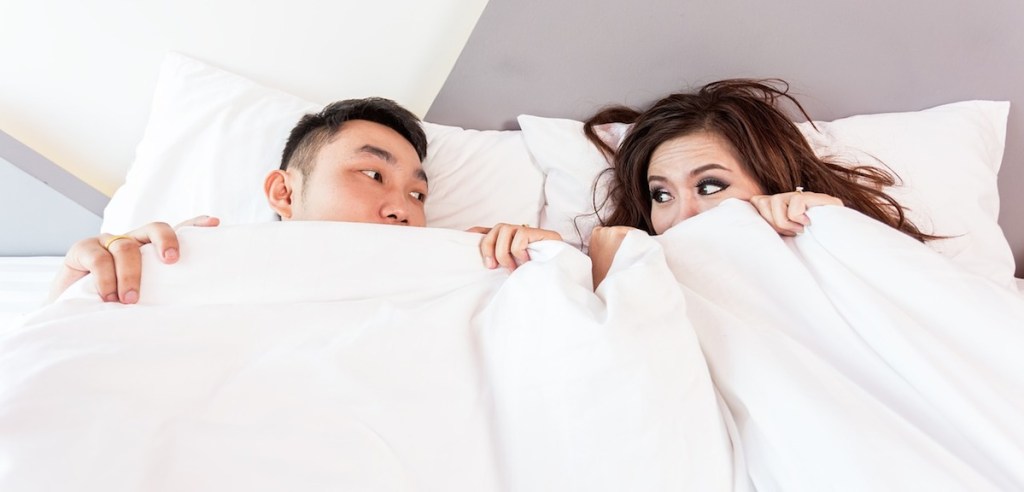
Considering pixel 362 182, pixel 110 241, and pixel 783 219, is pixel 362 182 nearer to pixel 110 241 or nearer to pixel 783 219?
pixel 110 241

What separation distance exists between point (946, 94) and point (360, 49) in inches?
54.3

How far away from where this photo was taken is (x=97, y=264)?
77 centimetres

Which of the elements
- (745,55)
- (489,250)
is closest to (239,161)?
(489,250)

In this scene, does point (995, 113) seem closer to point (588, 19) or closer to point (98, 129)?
point (588, 19)

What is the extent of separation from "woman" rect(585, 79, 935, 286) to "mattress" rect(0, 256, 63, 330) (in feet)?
3.78

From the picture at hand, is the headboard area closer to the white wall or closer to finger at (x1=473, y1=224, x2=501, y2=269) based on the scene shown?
the white wall

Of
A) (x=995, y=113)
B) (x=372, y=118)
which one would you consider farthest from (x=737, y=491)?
(x=995, y=113)

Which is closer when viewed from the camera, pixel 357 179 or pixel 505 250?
pixel 505 250

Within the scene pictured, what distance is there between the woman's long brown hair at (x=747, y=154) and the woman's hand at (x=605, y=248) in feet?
1.00

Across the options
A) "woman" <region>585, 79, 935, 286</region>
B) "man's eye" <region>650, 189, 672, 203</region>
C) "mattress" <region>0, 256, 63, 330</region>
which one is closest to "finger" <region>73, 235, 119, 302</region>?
"mattress" <region>0, 256, 63, 330</region>

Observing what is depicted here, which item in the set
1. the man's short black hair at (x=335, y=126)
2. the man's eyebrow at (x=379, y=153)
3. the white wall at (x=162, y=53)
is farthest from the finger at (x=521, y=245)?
the white wall at (x=162, y=53)

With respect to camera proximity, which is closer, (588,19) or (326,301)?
(326,301)

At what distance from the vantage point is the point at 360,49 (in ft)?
4.76

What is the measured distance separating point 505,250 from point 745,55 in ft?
2.83
